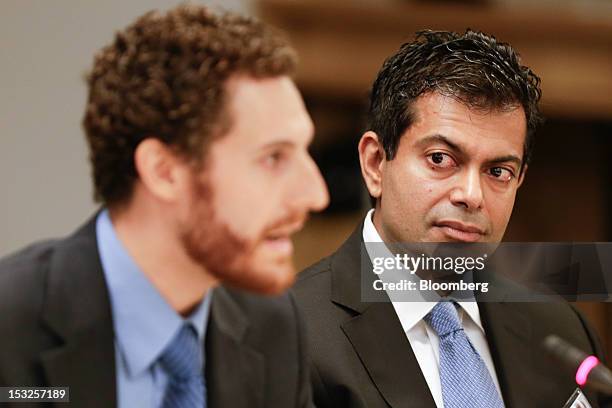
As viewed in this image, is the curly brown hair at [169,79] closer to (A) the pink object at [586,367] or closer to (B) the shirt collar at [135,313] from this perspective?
(B) the shirt collar at [135,313]

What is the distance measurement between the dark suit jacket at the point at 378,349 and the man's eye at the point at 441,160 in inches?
5.8

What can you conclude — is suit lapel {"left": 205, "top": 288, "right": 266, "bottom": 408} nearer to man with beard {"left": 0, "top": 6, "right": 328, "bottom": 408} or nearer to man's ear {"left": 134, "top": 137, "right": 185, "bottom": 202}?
man with beard {"left": 0, "top": 6, "right": 328, "bottom": 408}

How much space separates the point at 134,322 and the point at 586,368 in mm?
488

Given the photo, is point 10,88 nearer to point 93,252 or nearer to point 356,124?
point 93,252

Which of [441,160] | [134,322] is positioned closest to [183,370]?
[134,322]

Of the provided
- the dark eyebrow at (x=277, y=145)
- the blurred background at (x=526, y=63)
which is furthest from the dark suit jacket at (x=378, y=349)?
the blurred background at (x=526, y=63)

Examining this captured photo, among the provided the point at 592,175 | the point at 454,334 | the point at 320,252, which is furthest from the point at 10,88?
the point at 592,175

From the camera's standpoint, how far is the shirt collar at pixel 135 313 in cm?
89

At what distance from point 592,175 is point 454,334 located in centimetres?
169

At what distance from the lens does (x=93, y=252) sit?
910 millimetres

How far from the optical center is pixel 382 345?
1.16 meters

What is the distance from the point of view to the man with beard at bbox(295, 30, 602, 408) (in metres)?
1.14

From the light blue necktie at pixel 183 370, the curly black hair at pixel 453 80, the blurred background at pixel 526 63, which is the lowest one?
the light blue necktie at pixel 183 370

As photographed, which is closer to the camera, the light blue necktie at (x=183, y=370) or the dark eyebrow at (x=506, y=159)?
the light blue necktie at (x=183, y=370)
